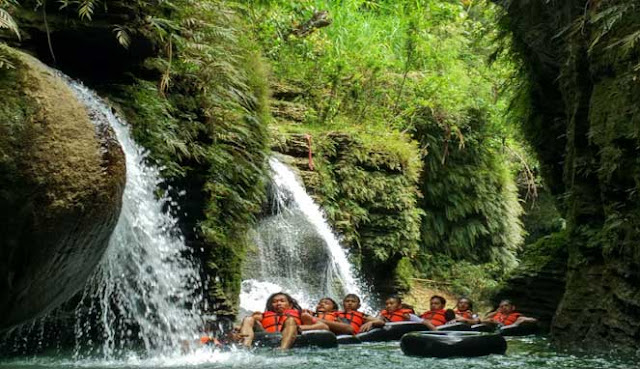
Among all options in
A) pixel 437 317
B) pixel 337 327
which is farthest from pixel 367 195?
pixel 337 327

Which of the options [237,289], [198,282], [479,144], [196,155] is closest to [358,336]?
[237,289]

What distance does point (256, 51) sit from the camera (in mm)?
10266

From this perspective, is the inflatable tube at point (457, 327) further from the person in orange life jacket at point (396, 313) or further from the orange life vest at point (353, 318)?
the orange life vest at point (353, 318)

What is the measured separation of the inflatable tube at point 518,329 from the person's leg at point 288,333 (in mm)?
3527

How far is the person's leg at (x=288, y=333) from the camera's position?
738 centimetres

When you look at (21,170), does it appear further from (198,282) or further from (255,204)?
(255,204)

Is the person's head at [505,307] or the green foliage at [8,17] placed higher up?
the green foliage at [8,17]

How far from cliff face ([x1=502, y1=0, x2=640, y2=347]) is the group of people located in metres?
2.47

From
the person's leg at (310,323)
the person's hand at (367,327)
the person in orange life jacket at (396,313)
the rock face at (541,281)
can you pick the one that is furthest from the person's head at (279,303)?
the rock face at (541,281)

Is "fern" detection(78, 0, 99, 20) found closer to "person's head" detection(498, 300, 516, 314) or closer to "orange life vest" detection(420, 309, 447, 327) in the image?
"orange life vest" detection(420, 309, 447, 327)

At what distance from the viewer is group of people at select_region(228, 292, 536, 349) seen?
7633mm

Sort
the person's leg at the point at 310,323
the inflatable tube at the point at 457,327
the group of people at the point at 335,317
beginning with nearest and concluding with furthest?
the group of people at the point at 335,317 → the person's leg at the point at 310,323 → the inflatable tube at the point at 457,327

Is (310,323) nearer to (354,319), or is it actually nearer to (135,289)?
(354,319)

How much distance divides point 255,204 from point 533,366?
423 centimetres
